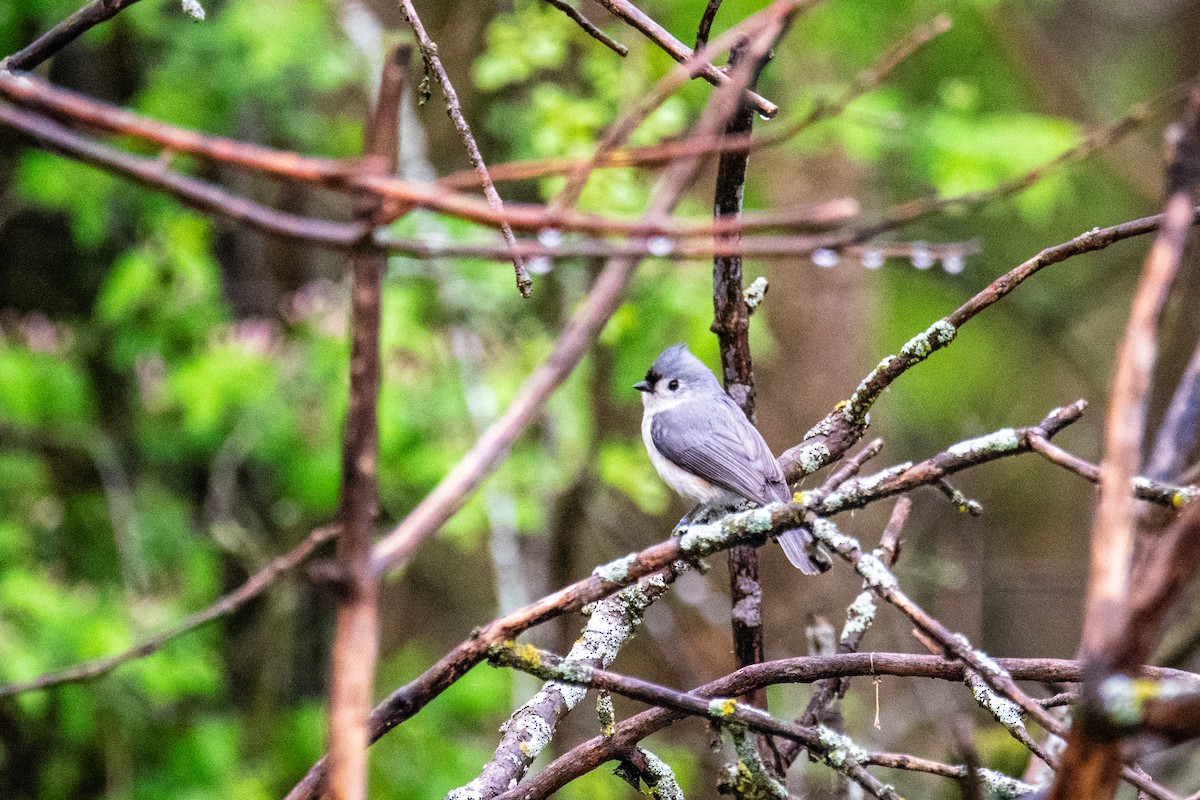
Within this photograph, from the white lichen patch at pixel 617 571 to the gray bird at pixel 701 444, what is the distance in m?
1.53

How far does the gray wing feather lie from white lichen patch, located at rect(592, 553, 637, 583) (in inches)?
59.1

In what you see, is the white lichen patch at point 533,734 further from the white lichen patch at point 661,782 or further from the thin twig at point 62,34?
the thin twig at point 62,34

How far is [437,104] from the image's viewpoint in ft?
23.2

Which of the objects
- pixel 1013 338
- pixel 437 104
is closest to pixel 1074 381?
pixel 1013 338

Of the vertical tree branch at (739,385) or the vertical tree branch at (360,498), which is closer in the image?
the vertical tree branch at (360,498)

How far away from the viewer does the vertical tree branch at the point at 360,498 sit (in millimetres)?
835

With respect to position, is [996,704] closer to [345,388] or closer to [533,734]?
[533,734]

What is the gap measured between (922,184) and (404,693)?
8.34m

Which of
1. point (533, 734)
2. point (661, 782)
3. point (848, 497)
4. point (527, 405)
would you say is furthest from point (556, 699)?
point (527, 405)

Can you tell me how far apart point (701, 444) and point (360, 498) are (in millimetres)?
2771

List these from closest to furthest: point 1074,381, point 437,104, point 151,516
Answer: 1. point 151,516
2. point 437,104
3. point 1074,381

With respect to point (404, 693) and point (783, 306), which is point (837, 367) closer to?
point (783, 306)

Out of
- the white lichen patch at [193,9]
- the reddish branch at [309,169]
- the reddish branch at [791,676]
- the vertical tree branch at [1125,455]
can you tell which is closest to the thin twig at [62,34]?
the white lichen patch at [193,9]

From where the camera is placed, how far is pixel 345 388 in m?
5.32
